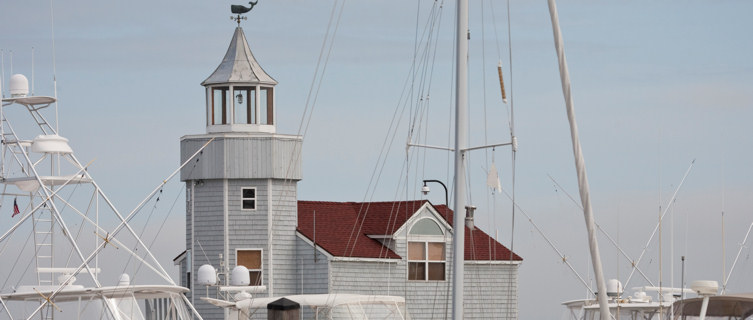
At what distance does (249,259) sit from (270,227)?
1311mm

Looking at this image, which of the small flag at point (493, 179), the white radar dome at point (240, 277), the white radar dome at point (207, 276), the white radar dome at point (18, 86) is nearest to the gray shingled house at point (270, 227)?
the white radar dome at point (240, 277)

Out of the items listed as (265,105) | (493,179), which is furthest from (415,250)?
(493,179)

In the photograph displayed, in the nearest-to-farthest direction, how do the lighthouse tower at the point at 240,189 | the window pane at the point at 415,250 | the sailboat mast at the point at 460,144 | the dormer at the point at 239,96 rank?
the sailboat mast at the point at 460,144, the lighthouse tower at the point at 240,189, the dormer at the point at 239,96, the window pane at the point at 415,250

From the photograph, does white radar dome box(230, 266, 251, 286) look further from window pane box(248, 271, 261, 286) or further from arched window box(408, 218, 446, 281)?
arched window box(408, 218, 446, 281)

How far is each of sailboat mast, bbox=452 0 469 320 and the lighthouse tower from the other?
21448 millimetres

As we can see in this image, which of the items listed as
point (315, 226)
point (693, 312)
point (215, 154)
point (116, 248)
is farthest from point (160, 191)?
point (693, 312)

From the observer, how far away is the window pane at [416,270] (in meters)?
51.8

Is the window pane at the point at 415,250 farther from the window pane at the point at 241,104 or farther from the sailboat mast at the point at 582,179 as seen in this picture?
the sailboat mast at the point at 582,179

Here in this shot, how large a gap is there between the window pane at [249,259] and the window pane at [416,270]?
5745mm

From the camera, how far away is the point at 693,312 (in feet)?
85.1

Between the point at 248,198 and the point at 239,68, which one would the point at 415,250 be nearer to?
the point at 248,198

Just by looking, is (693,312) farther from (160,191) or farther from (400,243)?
(400,243)

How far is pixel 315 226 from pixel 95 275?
14.3m

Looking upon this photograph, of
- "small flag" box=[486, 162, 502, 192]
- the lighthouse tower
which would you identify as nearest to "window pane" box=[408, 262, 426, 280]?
the lighthouse tower
